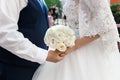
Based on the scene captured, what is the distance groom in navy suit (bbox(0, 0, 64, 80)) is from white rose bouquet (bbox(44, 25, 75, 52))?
4 centimetres

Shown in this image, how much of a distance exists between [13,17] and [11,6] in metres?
0.04

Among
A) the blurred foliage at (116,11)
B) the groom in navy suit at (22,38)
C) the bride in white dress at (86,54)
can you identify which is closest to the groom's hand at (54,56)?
the groom in navy suit at (22,38)

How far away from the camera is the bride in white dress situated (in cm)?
101

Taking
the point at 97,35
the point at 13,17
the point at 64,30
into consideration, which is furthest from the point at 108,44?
the point at 13,17

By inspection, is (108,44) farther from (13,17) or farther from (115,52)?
(13,17)

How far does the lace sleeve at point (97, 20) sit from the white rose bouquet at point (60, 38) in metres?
0.09

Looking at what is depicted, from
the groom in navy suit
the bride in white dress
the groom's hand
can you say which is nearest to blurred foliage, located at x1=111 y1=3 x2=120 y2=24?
the bride in white dress

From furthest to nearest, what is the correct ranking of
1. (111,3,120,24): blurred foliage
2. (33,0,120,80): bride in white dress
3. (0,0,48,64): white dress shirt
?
(111,3,120,24): blurred foliage, (33,0,120,80): bride in white dress, (0,0,48,64): white dress shirt

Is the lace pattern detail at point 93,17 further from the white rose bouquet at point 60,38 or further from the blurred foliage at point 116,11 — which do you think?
the blurred foliage at point 116,11

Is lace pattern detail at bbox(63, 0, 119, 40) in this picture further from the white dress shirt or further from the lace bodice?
the white dress shirt

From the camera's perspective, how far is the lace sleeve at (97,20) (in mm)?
973

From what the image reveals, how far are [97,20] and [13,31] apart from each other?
0.35m

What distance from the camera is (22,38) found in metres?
0.93

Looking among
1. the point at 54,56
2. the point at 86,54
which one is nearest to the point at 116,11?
the point at 86,54
